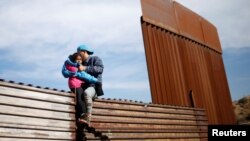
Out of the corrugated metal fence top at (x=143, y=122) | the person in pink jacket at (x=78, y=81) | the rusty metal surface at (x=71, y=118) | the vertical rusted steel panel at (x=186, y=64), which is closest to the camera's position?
the rusty metal surface at (x=71, y=118)

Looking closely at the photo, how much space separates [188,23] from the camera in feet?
43.3

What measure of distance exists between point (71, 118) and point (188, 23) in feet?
28.2

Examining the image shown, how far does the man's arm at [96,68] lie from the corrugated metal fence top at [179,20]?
13.1ft

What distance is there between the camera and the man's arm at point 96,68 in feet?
20.5

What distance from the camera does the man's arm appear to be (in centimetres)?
625

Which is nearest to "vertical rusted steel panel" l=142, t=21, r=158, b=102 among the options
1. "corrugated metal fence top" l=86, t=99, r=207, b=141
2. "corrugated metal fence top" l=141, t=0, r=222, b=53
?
"corrugated metal fence top" l=141, t=0, r=222, b=53

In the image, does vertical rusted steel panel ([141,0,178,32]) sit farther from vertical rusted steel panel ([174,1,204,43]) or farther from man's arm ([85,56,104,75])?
man's arm ([85,56,104,75])

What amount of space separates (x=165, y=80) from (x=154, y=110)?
1988 mm

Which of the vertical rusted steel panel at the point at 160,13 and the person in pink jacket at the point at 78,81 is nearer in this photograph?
the person in pink jacket at the point at 78,81

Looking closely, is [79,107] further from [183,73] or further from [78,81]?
[183,73]

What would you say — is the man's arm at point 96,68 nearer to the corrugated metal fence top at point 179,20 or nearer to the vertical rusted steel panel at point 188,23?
the corrugated metal fence top at point 179,20

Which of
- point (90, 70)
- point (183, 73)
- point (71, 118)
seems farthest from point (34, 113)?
point (183, 73)

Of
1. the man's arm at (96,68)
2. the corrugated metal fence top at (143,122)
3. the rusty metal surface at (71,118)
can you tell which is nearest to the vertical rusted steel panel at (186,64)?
the corrugated metal fence top at (143,122)

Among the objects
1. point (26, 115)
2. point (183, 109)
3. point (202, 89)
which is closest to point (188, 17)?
point (202, 89)
